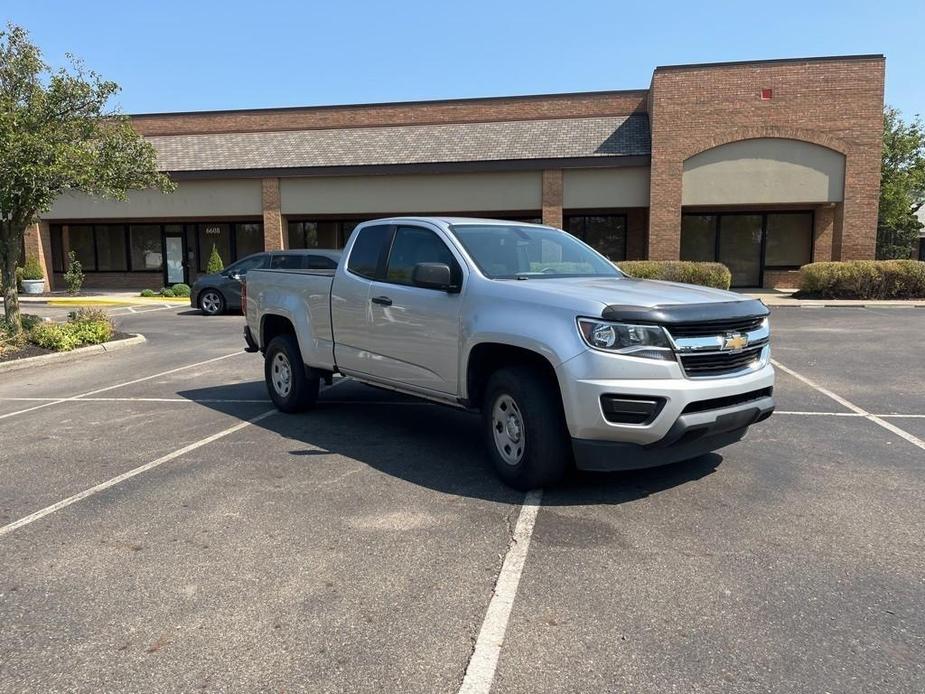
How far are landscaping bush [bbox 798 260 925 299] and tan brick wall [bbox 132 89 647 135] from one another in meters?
9.25

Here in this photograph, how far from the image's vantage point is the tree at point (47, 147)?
10.9 m

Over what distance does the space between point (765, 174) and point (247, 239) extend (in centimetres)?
1963

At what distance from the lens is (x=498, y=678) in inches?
111

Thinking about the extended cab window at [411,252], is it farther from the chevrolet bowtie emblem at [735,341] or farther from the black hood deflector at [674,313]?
the chevrolet bowtie emblem at [735,341]

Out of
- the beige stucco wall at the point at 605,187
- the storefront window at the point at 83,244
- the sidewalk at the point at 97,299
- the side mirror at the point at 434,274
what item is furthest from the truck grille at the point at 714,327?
the storefront window at the point at 83,244

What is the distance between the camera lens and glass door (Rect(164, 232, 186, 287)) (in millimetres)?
29391

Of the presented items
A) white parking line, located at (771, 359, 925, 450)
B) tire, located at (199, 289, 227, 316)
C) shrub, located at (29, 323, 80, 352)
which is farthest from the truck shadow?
tire, located at (199, 289, 227, 316)

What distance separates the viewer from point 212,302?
61.4 ft

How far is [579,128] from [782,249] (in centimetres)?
854

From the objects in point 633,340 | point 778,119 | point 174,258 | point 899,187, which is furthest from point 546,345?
point 899,187

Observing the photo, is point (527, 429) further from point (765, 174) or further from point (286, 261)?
point (765, 174)

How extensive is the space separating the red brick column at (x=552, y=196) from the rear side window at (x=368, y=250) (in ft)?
58.4

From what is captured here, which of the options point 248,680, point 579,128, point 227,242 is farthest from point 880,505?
point 227,242

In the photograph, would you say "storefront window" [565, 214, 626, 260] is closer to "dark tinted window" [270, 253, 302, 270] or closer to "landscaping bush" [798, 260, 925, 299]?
"landscaping bush" [798, 260, 925, 299]
